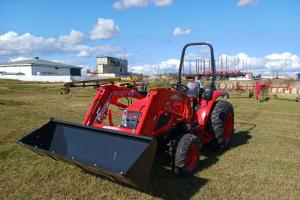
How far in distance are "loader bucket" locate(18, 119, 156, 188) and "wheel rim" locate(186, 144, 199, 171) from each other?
122 cm

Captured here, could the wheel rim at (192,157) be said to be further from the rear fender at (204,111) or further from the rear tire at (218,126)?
the rear tire at (218,126)

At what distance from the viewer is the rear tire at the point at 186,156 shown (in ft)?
16.8

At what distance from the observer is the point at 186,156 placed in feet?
17.0

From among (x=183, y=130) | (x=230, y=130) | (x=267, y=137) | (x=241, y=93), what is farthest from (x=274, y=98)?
(x=183, y=130)

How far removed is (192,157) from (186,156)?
0.35 metres

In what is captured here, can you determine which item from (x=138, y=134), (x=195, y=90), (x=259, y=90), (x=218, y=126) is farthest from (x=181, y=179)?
(x=259, y=90)

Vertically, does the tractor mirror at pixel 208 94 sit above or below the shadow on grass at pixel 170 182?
above

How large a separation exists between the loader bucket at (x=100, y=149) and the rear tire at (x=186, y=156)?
910mm

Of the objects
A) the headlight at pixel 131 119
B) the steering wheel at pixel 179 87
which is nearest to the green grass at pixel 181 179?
the headlight at pixel 131 119

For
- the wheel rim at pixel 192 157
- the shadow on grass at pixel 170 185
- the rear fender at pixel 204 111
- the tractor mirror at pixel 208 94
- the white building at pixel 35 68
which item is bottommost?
the shadow on grass at pixel 170 185

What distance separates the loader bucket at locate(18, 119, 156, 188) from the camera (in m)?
4.09

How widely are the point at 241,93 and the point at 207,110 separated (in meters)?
20.0

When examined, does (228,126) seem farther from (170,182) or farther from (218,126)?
(170,182)

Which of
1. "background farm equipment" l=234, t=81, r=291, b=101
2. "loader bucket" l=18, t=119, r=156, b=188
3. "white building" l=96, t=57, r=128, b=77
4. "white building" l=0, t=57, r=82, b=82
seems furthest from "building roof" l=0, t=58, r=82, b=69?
"loader bucket" l=18, t=119, r=156, b=188
